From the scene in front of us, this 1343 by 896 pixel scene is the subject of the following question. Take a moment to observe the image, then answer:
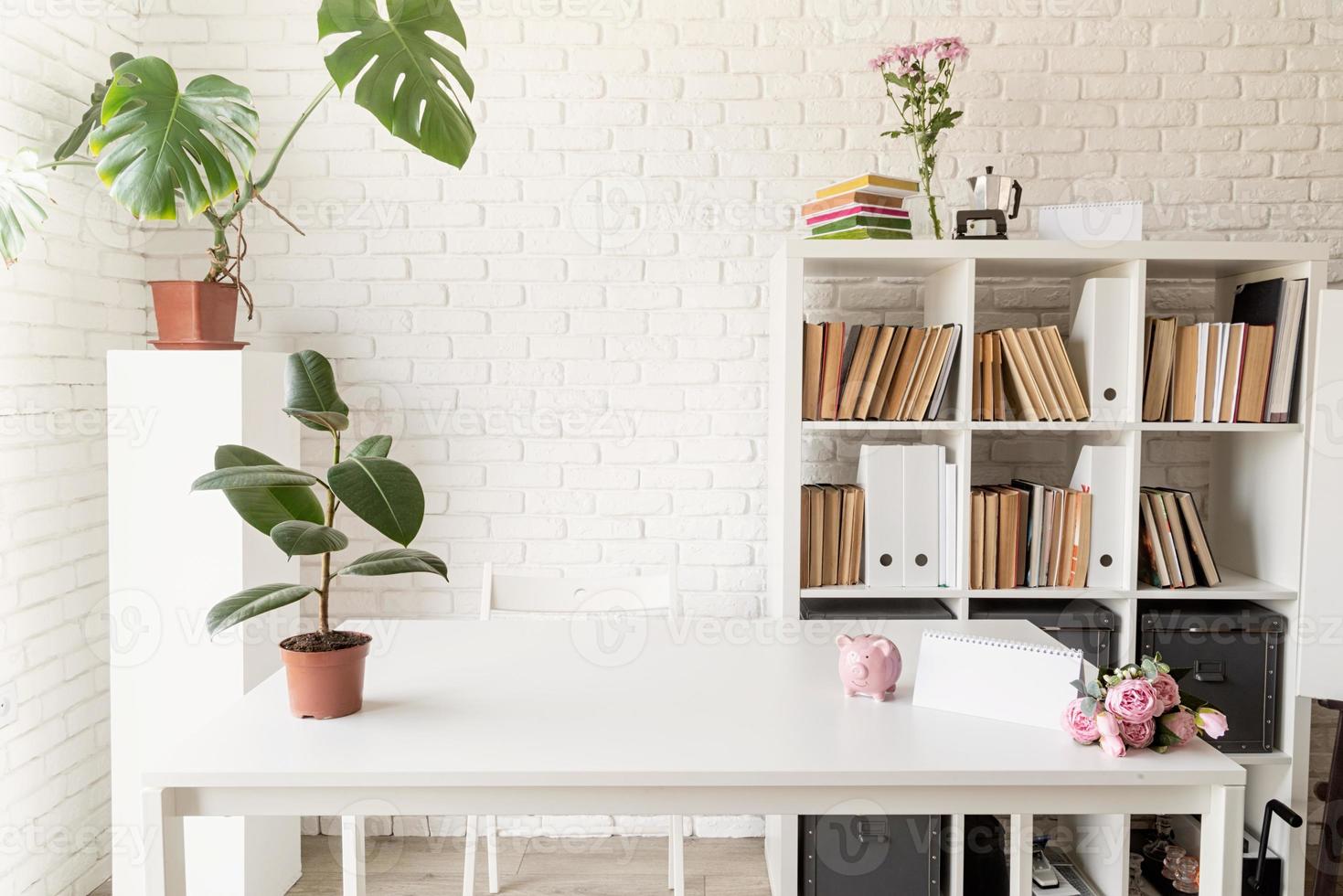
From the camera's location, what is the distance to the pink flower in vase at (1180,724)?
4.50ft

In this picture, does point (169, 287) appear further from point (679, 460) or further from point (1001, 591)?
point (1001, 591)

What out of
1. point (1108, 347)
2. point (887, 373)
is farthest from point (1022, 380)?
point (887, 373)

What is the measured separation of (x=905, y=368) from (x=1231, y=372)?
818 mm

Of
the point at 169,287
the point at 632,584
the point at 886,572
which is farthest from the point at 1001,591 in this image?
the point at 169,287

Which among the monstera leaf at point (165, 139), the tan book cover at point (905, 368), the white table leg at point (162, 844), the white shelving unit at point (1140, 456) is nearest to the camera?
the white table leg at point (162, 844)

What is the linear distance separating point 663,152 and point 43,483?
1860 mm

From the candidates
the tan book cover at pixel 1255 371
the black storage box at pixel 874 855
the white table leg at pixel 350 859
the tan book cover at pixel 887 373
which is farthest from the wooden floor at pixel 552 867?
the tan book cover at pixel 1255 371

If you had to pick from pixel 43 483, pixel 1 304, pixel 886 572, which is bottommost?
pixel 886 572

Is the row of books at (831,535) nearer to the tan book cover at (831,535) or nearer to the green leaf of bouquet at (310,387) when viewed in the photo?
the tan book cover at (831,535)

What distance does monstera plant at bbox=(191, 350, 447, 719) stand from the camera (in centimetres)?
135

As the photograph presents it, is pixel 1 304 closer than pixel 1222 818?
No

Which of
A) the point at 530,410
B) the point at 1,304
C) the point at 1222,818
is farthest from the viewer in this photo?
the point at 530,410

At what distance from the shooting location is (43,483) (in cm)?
234

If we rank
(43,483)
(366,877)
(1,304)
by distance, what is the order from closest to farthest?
(1,304), (43,483), (366,877)
